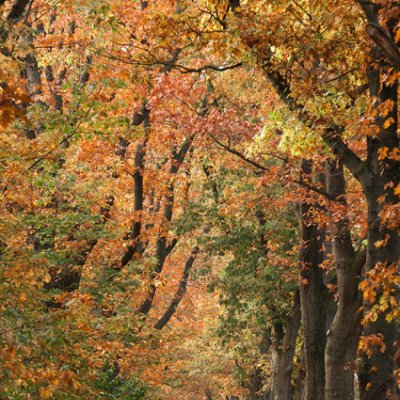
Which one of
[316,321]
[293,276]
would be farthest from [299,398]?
[316,321]

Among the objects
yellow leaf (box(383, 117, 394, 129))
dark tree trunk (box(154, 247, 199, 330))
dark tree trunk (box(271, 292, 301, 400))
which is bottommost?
yellow leaf (box(383, 117, 394, 129))

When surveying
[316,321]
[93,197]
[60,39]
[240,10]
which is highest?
[60,39]

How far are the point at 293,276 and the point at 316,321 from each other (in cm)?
626

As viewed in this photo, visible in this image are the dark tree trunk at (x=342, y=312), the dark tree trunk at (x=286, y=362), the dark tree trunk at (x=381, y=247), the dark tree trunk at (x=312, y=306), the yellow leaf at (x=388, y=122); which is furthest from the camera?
the dark tree trunk at (x=286, y=362)

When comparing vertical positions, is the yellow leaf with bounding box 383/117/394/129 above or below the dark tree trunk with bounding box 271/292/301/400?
below

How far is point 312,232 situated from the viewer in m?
15.0

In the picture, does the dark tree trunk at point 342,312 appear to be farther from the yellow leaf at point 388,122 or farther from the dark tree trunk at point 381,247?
the yellow leaf at point 388,122

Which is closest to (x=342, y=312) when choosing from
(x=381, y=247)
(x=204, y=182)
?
(x=381, y=247)

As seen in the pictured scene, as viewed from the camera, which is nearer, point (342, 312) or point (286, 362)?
point (342, 312)

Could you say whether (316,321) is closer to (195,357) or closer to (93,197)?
(93,197)

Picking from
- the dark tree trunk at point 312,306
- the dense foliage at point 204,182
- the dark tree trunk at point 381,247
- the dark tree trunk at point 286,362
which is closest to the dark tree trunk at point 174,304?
the dense foliage at point 204,182

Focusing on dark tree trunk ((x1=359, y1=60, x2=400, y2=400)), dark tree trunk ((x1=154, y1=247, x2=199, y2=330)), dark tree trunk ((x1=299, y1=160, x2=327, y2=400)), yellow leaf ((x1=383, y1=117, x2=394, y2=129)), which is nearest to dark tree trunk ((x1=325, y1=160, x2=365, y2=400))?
dark tree trunk ((x1=359, y1=60, x2=400, y2=400))

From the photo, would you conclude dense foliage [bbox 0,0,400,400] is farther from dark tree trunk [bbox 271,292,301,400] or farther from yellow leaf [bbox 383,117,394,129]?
yellow leaf [bbox 383,117,394,129]

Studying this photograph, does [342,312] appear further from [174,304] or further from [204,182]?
[174,304]
